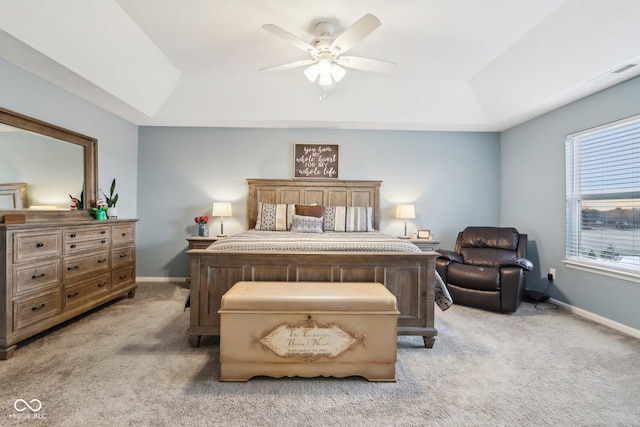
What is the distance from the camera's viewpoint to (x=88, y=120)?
11.5ft

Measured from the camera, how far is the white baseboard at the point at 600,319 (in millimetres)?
2646

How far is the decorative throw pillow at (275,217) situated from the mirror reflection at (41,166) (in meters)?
2.14

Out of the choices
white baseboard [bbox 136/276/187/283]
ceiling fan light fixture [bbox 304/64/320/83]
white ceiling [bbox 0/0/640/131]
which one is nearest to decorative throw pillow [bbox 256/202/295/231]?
white ceiling [bbox 0/0/640/131]

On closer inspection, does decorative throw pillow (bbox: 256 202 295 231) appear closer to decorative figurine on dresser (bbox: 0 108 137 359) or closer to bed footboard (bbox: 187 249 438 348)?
decorative figurine on dresser (bbox: 0 108 137 359)

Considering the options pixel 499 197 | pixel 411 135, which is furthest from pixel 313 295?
pixel 499 197

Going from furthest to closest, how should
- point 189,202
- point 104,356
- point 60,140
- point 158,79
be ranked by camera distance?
point 189,202 < point 158,79 < point 60,140 < point 104,356

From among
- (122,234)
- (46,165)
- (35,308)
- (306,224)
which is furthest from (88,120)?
(306,224)

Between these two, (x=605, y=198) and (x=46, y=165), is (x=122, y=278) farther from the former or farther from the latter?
(x=605, y=198)

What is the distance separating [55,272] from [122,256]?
3.04 feet

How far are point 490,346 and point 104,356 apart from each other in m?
3.06

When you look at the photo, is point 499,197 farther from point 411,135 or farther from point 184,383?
point 184,383

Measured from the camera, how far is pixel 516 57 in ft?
10.2

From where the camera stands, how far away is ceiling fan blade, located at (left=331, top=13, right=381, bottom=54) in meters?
2.06

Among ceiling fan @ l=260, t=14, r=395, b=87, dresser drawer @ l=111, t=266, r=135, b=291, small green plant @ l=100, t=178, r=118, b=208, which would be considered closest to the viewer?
ceiling fan @ l=260, t=14, r=395, b=87
